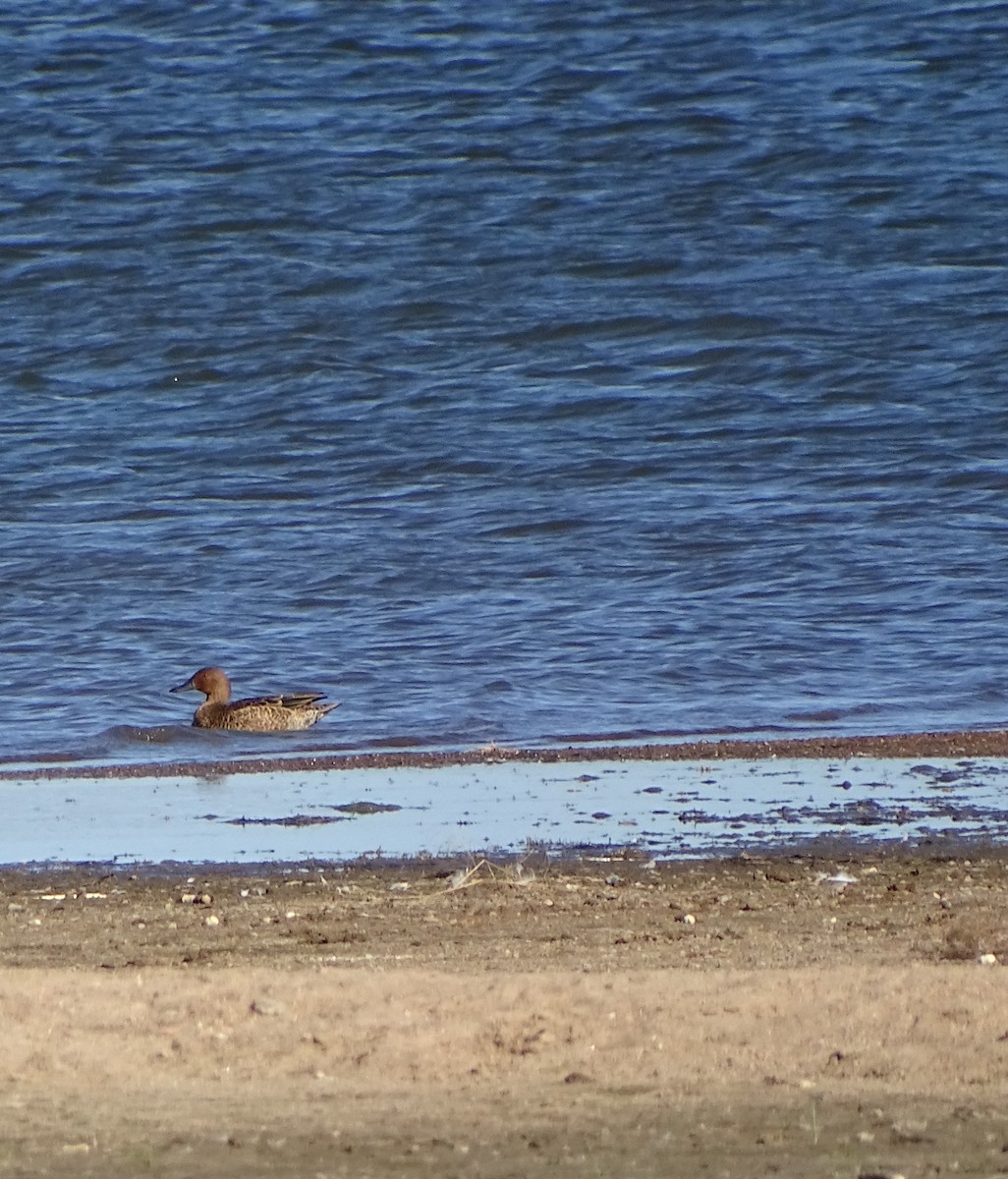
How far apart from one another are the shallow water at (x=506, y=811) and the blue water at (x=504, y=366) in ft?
4.91

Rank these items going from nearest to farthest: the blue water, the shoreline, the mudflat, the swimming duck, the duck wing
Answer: the mudflat < the shoreline < the swimming duck < the duck wing < the blue water

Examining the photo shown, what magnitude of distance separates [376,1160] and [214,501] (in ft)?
41.8

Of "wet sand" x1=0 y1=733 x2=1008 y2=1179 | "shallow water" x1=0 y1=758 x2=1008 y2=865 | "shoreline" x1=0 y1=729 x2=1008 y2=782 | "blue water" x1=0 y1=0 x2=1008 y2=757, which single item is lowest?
"blue water" x1=0 y1=0 x2=1008 y2=757

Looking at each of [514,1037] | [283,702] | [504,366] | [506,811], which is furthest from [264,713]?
[504,366]

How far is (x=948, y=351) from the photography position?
20344 millimetres

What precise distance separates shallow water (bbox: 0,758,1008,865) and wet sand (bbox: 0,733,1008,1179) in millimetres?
1018

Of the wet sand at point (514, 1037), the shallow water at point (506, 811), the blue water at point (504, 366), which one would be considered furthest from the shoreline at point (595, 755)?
the wet sand at point (514, 1037)

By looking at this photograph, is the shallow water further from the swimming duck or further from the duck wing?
the duck wing

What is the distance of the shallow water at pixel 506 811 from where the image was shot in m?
8.08

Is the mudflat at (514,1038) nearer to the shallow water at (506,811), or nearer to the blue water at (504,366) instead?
the shallow water at (506,811)

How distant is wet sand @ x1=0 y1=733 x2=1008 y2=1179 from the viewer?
488cm

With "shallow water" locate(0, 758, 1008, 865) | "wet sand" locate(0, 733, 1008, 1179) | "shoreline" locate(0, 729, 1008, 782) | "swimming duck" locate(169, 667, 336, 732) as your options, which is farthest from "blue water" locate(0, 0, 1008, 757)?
→ "wet sand" locate(0, 733, 1008, 1179)

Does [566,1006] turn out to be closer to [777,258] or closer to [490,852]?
[490,852]

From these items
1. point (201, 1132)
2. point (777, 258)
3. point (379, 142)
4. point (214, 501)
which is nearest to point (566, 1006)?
point (201, 1132)
